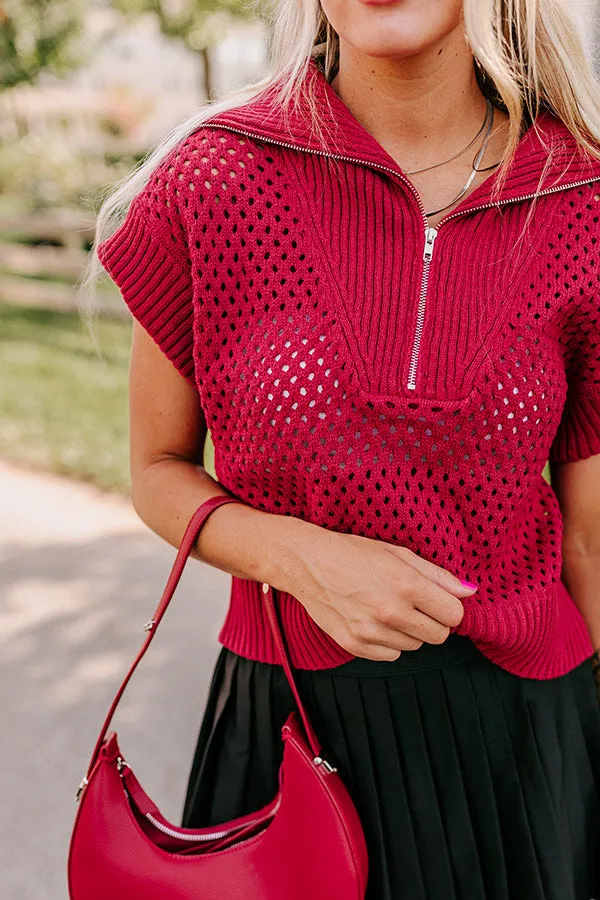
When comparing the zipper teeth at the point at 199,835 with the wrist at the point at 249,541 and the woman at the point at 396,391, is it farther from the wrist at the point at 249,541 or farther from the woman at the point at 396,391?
the wrist at the point at 249,541

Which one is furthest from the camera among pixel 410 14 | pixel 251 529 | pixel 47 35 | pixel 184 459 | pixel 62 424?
pixel 47 35

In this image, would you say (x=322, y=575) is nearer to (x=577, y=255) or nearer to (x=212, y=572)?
(x=577, y=255)

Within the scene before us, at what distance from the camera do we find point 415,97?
54.5 inches

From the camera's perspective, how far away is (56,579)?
417 centimetres

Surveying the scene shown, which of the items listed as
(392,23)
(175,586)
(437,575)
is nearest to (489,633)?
(437,575)

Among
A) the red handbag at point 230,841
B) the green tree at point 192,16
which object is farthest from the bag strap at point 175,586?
the green tree at point 192,16

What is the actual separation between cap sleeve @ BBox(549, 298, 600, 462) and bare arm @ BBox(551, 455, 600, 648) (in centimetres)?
4

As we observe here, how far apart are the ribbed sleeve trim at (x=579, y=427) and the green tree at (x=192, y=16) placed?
7.56 metres

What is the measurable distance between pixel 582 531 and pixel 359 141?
701mm

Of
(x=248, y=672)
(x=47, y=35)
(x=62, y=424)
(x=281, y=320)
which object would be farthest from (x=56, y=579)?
(x=47, y=35)

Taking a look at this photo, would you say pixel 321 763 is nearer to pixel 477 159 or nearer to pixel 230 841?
pixel 230 841

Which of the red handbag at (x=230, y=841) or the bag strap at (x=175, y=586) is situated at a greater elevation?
the bag strap at (x=175, y=586)

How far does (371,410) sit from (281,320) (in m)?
0.17

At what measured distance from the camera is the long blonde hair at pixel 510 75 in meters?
1.38
